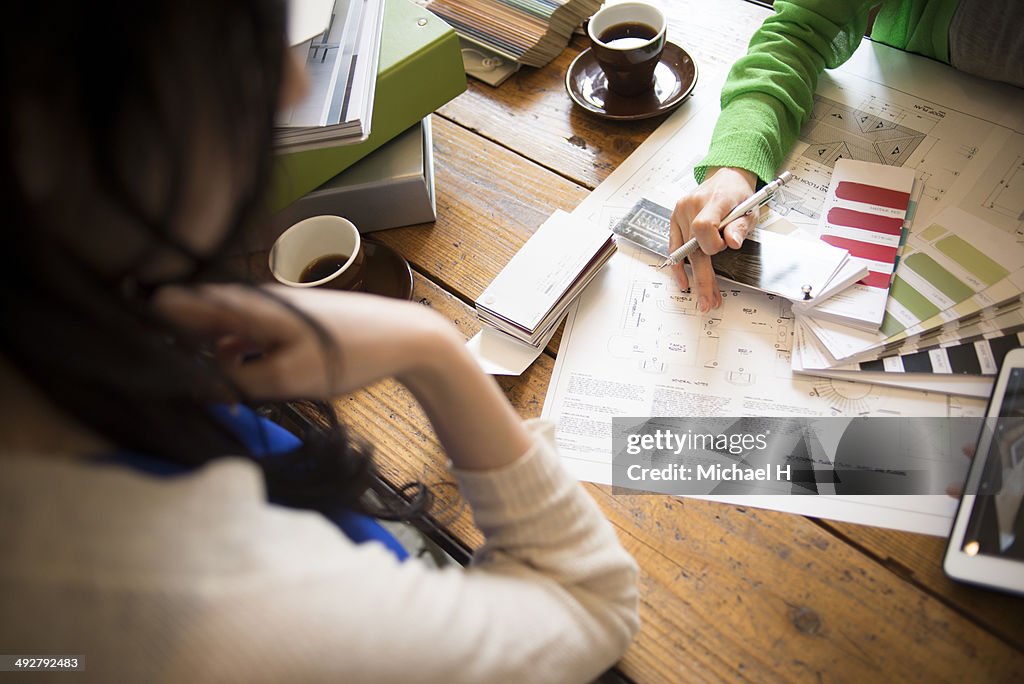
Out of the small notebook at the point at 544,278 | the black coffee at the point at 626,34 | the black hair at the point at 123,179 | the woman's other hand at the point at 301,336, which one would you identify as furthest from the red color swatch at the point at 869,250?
the black hair at the point at 123,179

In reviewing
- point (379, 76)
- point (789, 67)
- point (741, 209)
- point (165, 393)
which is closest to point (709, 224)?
point (741, 209)

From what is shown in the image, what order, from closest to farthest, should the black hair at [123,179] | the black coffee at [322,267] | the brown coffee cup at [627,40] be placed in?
the black hair at [123,179]
the black coffee at [322,267]
the brown coffee cup at [627,40]

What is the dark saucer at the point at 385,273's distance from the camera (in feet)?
2.65

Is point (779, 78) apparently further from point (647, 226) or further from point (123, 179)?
point (123, 179)

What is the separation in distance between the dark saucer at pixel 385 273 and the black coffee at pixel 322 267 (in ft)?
0.12

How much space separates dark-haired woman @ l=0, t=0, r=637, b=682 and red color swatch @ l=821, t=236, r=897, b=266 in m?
0.51

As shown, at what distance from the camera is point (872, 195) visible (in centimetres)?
78

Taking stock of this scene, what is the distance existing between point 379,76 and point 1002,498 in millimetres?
744

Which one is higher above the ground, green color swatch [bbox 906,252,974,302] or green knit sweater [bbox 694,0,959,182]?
green knit sweater [bbox 694,0,959,182]

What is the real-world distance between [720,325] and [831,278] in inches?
4.7

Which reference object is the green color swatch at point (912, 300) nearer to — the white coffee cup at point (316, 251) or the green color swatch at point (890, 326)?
the green color swatch at point (890, 326)

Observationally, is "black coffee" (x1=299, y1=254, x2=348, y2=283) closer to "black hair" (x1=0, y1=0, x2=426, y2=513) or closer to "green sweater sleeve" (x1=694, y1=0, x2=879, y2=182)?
"black hair" (x1=0, y1=0, x2=426, y2=513)

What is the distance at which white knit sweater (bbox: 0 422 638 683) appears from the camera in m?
0.37

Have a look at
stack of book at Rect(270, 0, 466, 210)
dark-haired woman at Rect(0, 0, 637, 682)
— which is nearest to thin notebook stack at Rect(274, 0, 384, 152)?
stack of book at Rect(270, 0, 466, 210)
